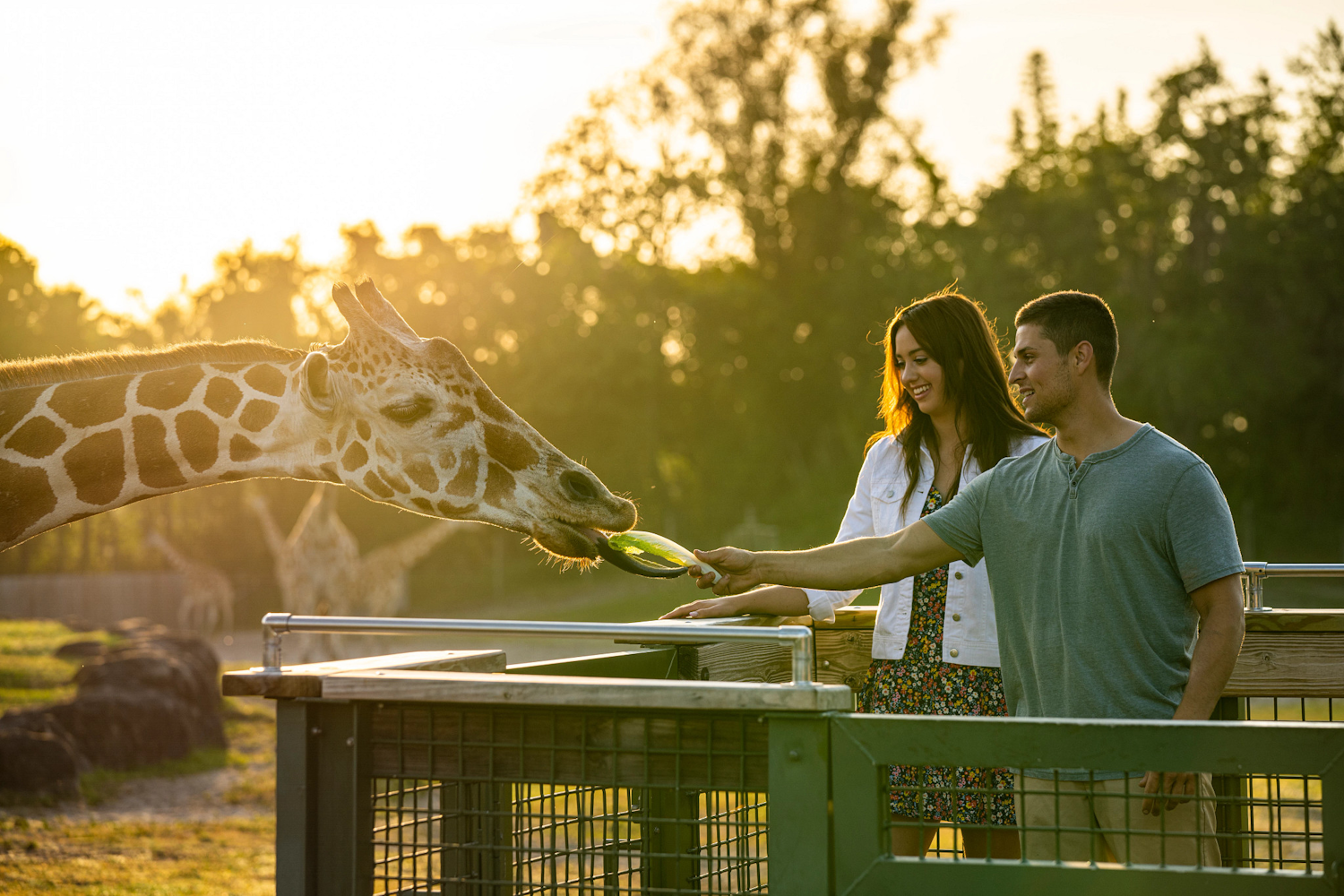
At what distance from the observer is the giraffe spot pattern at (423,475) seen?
12.7 feet

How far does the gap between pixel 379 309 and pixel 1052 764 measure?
278 cm

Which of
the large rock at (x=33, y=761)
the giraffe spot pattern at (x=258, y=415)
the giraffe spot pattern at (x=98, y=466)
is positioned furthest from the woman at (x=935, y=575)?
the large rock at (x=33, y=761)

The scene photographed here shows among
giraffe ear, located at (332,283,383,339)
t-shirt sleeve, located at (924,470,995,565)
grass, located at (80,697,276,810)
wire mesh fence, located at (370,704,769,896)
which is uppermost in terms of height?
giraffe ear, located at (332,283,383,339)

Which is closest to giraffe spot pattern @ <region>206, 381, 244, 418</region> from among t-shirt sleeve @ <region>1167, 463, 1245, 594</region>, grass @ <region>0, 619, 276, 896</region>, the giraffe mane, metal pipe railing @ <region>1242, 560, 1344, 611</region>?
the giraffe mane

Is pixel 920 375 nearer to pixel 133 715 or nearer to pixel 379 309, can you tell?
pixel 379 309

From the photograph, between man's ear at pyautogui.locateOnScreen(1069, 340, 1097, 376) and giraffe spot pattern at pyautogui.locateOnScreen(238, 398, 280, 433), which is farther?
giraffe spot pattern at pyautogui.locateOnScreen(238, 398, 280, 433)

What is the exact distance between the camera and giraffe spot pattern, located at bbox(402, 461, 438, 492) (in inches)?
152

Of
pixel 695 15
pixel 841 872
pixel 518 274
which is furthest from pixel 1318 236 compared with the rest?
pixel 841 872

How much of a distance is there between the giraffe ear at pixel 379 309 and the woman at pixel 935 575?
1383mm

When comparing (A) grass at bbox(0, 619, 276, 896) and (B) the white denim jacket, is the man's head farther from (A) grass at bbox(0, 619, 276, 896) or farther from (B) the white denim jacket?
(A) grass at bbox(0, 619, 276, 896)

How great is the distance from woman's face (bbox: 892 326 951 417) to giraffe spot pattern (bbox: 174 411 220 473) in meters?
2.15

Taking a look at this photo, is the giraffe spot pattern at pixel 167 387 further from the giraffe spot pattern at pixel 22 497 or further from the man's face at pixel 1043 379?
the man's face at pixel 1043 379

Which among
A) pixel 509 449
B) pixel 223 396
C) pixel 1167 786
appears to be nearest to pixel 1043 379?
pixel 1167 786

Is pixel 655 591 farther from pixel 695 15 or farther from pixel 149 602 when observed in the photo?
pixel 695 15
